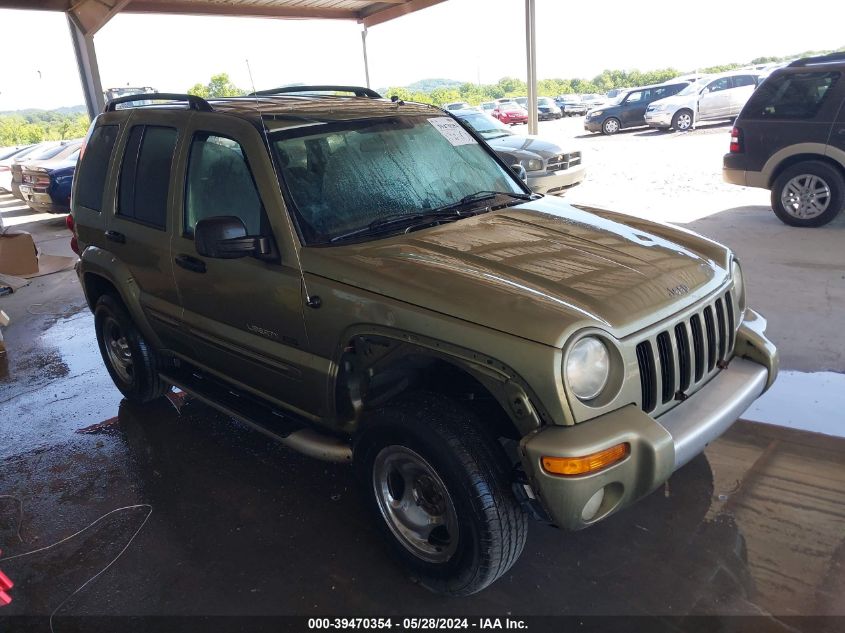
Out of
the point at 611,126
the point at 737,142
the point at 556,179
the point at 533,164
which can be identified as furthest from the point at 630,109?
the point at 737,142

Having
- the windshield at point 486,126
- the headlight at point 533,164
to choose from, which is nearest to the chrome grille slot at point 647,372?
the headlight at point 533,164

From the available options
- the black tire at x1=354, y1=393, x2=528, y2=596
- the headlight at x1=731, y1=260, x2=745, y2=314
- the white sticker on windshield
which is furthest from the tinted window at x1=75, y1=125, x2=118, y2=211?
the headlight at x1=731, y1=260, x2=745, y2=314

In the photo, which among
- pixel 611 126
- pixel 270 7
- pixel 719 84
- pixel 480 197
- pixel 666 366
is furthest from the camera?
pixel 611 126

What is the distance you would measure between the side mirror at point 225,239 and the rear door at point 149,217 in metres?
0.88

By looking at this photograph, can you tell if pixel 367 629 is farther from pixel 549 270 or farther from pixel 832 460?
pixel 832 460

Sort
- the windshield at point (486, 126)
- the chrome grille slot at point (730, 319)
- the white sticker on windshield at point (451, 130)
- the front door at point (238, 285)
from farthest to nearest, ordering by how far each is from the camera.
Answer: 1. the windshield at point (486, 126)
2. the white sticker on windshield at point (451, 130)
3. the front door at point (238, 285)
4. the chrome grille slot at point (730, 319)

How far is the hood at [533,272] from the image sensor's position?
2.42 meters

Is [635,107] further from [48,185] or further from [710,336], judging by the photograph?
[710,336]

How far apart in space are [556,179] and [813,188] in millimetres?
3618

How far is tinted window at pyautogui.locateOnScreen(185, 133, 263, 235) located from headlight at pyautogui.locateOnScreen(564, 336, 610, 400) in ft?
5.48

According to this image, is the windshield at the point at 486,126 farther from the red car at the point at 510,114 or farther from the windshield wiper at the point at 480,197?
the red car at the point at 510,114

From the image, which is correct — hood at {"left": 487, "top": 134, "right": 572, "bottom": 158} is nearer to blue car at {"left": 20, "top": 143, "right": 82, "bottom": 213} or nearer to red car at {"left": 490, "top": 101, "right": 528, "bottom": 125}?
blue car at {"left": 20, "top": 143, "right": 82, "bottom": 213}

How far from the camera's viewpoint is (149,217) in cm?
392

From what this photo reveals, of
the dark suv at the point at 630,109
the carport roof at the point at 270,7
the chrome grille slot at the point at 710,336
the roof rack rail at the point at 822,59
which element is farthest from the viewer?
the dark suv at the point at 630,109
